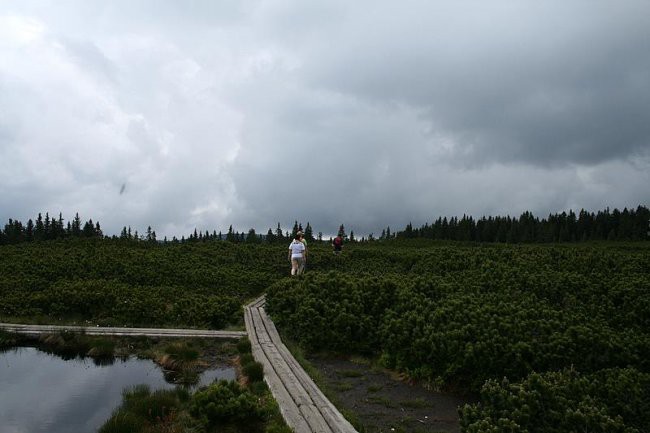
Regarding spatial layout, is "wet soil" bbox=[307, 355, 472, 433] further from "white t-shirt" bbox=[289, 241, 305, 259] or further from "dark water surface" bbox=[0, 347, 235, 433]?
"white t-shirt" bbox=[289, 241, 305, 259]

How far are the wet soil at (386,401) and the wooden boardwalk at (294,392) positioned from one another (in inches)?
19.9

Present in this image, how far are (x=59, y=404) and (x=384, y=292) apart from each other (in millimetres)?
10726

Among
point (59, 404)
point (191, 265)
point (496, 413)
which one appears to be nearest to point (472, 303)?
point (496, 413)

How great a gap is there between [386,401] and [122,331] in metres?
12.6

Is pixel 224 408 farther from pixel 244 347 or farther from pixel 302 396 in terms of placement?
pixel 244 347

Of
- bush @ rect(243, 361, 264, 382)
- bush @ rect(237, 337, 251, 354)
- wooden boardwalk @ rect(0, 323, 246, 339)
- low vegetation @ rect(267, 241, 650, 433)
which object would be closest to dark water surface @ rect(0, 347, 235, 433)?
bush @ rect(237, 337, 251, 354)

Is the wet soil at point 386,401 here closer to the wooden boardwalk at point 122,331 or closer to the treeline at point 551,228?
the wooden boardwalk at point 122,331

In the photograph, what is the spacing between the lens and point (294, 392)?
10.4 m

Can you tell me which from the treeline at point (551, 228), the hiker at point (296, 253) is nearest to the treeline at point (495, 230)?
the treeline at point (551, 228)

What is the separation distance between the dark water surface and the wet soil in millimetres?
3737

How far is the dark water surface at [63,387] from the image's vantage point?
11.8 metres

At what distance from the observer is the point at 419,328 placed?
13164 millimetres

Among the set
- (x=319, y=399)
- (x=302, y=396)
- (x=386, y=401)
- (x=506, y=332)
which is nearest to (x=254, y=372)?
(x=302, y=396)

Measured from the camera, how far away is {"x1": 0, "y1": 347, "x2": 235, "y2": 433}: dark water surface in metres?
11.8
